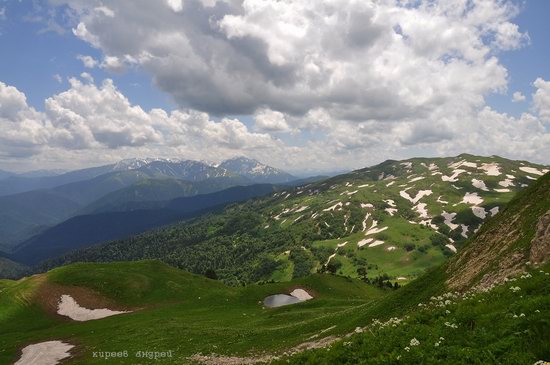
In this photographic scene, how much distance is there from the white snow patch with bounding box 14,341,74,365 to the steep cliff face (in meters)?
63.3

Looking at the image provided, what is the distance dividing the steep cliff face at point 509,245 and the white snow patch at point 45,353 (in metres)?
63.3

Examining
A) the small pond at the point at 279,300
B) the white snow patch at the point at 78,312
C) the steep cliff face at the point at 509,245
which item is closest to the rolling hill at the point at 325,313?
the steep cliff face at the point at 509,245

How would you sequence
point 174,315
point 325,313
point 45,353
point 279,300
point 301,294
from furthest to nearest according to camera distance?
point 301,294
point 279,300
point 174,315
point 325,313
point 45,353

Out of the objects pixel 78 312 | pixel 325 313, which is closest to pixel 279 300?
pixel 325 313

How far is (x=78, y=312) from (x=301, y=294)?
A: 66039 millimetres

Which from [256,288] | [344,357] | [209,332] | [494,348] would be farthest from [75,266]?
[494,348]

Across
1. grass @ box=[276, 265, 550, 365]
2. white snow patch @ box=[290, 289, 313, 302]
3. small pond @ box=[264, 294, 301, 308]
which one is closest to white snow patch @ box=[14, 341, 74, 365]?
small pond @ box=[264, 294, 301, 308]

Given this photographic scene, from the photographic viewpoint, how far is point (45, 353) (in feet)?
216

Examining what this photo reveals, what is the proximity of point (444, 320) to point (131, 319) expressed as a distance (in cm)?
8485

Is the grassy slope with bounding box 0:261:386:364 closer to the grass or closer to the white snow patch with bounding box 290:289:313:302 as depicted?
the white snow patch with bounding box 290:289:313:302

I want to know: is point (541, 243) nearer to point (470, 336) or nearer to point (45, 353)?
point (470, 336)

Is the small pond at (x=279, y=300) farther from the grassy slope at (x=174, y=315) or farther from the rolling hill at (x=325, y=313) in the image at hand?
the rolling hill at (x=325, y=313)

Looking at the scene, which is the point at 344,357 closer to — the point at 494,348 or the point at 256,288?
the point at 494,348

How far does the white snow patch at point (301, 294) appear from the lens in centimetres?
11619
